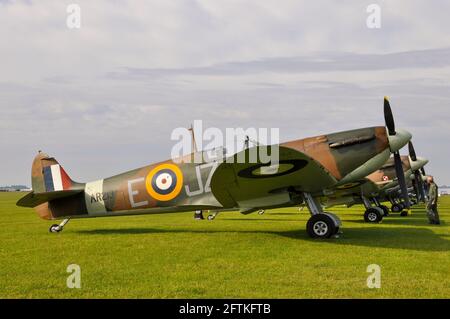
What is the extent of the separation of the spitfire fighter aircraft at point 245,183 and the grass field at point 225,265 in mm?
884

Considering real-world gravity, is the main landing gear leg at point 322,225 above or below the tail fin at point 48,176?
below

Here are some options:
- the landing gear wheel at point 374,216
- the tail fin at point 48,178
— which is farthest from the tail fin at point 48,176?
the landing gear wheel at point 374,216

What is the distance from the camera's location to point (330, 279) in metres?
5.67

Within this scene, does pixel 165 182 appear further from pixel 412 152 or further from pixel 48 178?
pixel 412 152

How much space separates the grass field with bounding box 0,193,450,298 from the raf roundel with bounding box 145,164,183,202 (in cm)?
108

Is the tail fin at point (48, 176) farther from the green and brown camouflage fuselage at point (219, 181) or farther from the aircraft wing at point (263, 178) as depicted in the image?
the aircraft wing at point (263, 178)

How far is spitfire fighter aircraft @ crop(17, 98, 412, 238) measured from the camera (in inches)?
372

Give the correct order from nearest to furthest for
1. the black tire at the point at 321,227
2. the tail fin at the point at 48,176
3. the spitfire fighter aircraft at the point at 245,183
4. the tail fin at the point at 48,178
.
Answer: the spitfire fighter aircraft at the point at 245,183
the black tire at the point at 321,227
the tail fin at the point at 48,178
the tail fin at the point at 48,176

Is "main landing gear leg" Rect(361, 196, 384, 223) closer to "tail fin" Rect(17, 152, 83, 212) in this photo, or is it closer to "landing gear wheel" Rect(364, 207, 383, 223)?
"landing gear wheel" Rect(364, 207, 383, 223)

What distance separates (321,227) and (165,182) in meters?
3.93

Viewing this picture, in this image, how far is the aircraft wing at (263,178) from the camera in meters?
8.79
